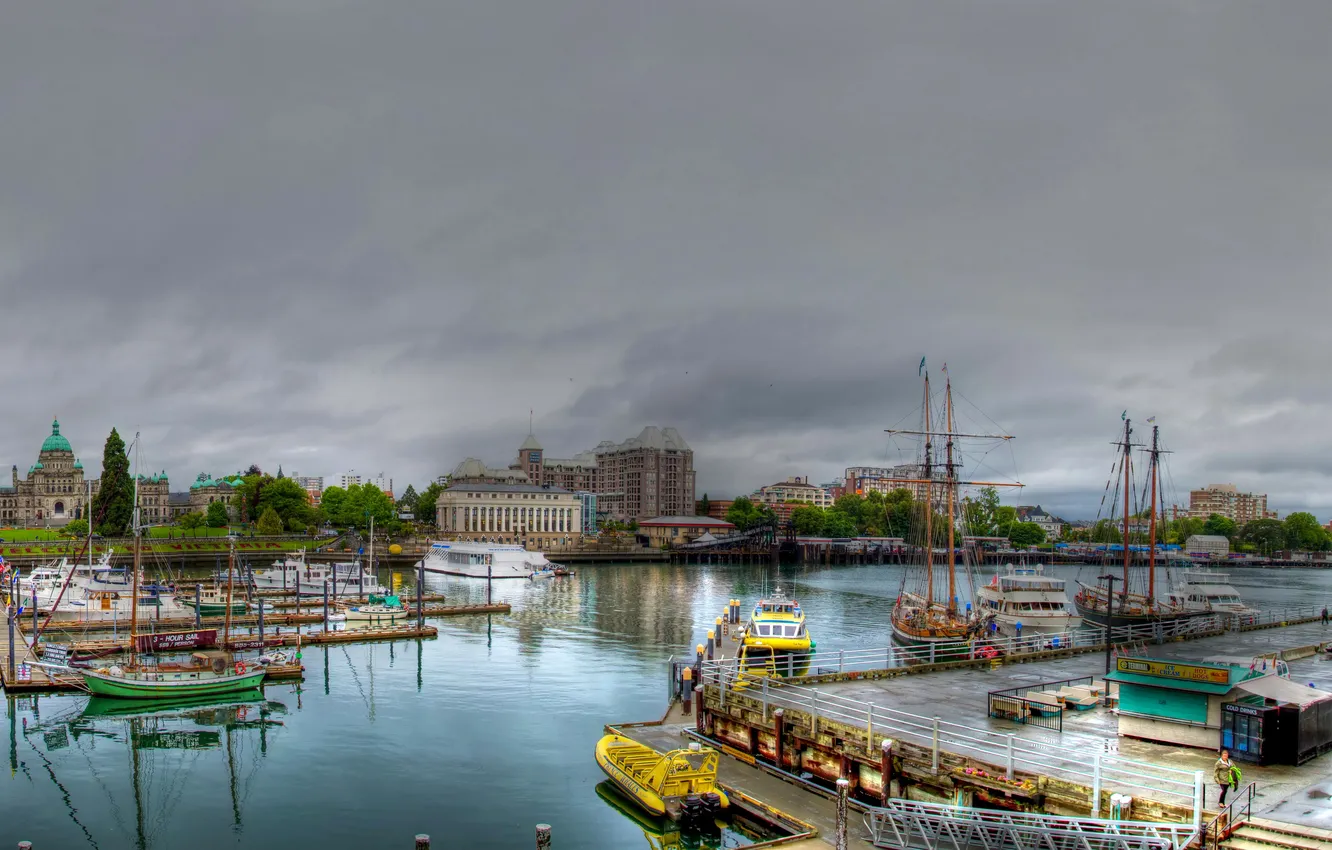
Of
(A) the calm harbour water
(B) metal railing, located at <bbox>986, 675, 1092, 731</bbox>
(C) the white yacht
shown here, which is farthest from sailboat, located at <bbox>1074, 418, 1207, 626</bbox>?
(B) metal railing, located at <bbox>986, 675, 1092, 731</bbox>

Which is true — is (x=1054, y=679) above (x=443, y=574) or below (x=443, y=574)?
above

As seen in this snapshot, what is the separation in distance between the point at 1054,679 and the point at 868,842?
17772 mm

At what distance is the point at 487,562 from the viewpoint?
14300 centimetres

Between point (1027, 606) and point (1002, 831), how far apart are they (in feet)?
185

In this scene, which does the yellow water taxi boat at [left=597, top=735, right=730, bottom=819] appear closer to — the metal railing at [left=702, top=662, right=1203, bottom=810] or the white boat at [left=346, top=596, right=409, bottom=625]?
the metal railing at [left=702, top=662, right=1203, bottom=810]

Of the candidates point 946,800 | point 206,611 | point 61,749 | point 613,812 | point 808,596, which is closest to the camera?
point 946,800

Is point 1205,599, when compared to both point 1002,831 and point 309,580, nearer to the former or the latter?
point 1002,831

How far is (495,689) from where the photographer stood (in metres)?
51.8

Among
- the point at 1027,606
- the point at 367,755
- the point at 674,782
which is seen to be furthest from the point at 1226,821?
the point at 1027,606

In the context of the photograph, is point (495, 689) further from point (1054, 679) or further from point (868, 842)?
point (868, 842)

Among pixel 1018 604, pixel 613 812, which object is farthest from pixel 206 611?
pixel 1018 604

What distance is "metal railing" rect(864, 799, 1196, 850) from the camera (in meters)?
19.2

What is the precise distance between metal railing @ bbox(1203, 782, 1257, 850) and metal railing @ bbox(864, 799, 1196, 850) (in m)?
0.35

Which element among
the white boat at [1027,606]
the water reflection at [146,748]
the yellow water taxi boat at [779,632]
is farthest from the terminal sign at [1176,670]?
the white boat at [1027,606]
